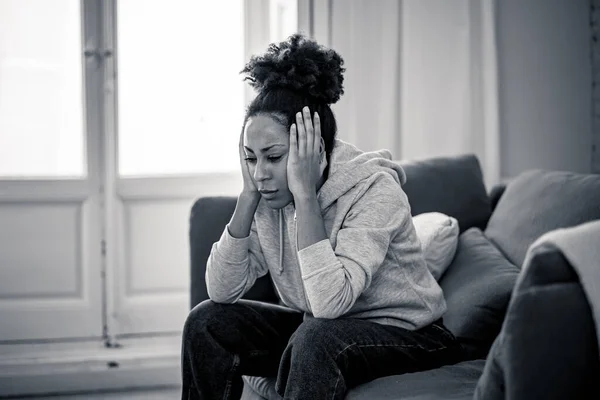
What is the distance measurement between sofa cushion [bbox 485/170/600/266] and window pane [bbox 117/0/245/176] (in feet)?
4.59

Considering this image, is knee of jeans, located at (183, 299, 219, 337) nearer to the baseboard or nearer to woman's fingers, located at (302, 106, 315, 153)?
woman's fingers, located at (302, 106, 315, 153)

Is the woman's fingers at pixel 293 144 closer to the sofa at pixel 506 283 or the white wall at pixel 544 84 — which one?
the sofa at pixel 506 283

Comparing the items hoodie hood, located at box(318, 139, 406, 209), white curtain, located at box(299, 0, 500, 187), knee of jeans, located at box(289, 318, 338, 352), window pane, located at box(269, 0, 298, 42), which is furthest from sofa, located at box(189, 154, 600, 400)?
window pane, located at box(269, 0, 298, 42)

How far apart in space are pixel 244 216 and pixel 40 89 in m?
1.67

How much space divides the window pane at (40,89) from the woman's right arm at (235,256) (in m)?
1.52

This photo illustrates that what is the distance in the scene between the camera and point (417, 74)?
316 centimetres

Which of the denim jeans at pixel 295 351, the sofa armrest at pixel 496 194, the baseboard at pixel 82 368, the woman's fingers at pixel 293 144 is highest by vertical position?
the woman's fingers at pixel 293 144

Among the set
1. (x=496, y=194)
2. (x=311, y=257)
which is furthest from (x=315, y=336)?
(x=496, y=194)

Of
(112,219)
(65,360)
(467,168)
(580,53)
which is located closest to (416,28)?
(580,53)

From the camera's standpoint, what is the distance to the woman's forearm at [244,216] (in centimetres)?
184

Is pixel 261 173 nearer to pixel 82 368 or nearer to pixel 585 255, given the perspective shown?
pixel 585 255

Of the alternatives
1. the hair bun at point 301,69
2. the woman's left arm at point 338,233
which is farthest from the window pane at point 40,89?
the woman's left arm at point 338,233

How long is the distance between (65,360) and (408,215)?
1.78m

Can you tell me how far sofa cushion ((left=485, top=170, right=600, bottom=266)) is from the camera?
6.26 ft
